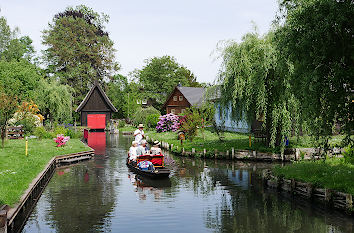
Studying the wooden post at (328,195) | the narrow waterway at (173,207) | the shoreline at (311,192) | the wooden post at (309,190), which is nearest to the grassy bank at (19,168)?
the narrow waterway at (173,207)

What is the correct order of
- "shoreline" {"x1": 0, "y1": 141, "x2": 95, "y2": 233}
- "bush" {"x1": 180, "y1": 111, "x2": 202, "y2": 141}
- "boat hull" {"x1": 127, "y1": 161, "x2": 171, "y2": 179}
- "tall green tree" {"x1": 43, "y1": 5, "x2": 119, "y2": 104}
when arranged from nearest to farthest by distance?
1. "shoreline" {"x1": 0, "y1": 141, "x2": 95, "y2": 233}
2. "boat hull" {"x1": 127, "y1": 161, "x2": 171, "y2": 179}
3. "bush" {"x1": 180, "y1": 111, "x2": 202, "y2": 141}
4. "tall green tree" {"x1": 43, "y1": 5, "x2": 119, "y2": 104}

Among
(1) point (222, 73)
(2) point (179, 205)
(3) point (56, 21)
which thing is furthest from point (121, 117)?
(2) point (179, 205)

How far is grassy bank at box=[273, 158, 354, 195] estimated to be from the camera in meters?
12.6

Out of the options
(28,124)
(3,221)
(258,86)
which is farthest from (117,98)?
(3,221)

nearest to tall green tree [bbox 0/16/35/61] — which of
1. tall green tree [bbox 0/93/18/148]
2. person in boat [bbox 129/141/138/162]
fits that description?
tall green tree [bbox 0/93/18/148]

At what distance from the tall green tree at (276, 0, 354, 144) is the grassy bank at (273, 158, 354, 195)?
1629 millimetres

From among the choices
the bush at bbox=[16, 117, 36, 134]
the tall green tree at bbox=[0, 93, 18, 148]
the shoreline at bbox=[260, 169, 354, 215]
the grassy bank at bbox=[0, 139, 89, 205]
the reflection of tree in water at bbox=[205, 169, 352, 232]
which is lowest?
the reflection of tree in water at bbox=[205, 169, 352, 232]

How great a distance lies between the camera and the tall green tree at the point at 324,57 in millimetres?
11312

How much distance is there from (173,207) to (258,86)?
10648mm

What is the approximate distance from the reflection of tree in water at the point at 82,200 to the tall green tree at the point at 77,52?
43.6m

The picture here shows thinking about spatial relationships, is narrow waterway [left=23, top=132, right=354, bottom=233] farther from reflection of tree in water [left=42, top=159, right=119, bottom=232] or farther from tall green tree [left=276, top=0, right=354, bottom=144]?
tall green tree [left=276, top=0, right=354, bottom=144]

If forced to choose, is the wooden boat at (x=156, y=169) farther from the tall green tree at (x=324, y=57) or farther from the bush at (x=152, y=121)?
the bush at (x=152, y=121)

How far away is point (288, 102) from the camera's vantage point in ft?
67.9

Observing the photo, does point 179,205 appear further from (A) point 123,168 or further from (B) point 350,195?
(A) point 123,168
